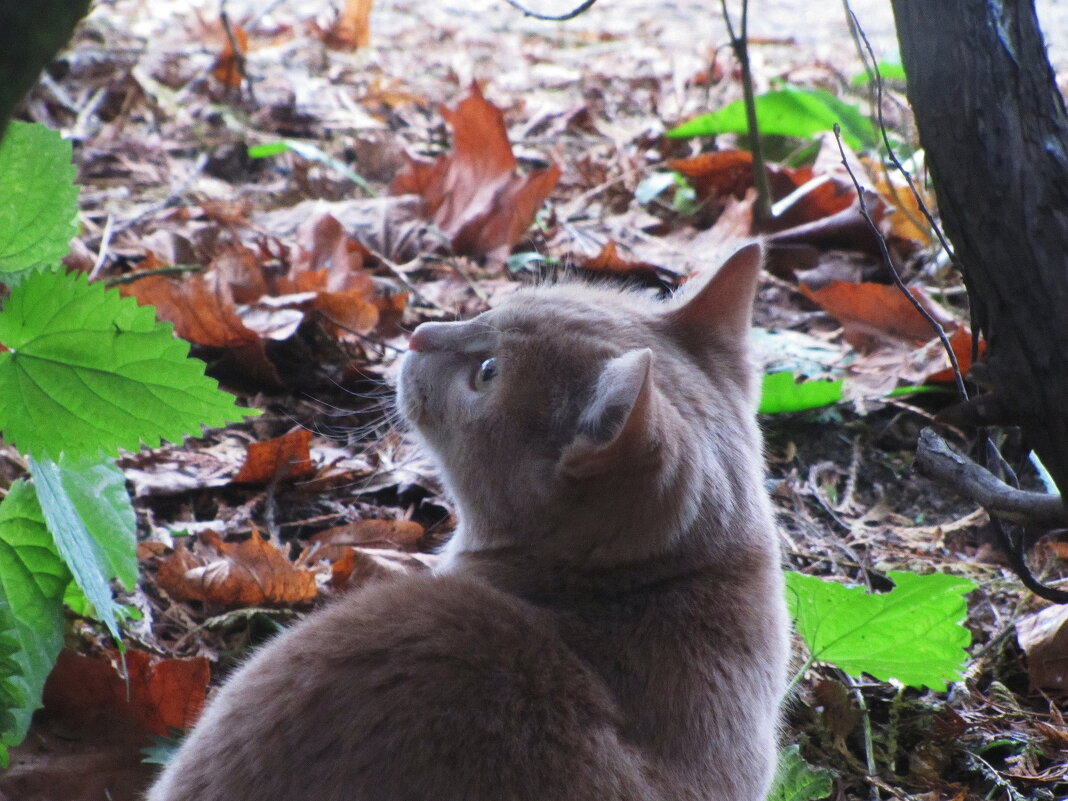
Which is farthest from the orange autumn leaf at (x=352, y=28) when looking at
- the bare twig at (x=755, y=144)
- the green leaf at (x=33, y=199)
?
the green leaf at (x=33, y=199)

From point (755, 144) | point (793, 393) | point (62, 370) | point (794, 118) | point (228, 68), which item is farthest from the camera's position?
point (228, 68)

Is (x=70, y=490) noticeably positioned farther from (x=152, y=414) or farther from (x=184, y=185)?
(x=184, y=185)

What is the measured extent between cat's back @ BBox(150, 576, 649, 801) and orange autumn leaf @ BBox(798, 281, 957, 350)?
208 centimetres

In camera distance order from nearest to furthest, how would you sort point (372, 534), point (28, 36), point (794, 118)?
1. point (28, 36)
2. point (372, 534)
3. point (794, 118)

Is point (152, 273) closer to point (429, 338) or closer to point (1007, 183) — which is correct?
point (429, 338)

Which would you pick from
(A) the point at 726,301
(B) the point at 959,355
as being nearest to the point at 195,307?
(A) the point at 726,301

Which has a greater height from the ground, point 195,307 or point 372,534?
point 195,307

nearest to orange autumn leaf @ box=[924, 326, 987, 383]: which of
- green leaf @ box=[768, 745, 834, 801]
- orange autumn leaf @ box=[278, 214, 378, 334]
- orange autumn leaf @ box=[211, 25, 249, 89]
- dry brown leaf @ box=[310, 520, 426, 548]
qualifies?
green leaf @ box=[768, 745, 834, 801]

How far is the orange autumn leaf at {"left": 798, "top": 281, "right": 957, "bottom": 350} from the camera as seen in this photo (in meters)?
3.41

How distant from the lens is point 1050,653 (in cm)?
238

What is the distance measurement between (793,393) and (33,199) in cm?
212

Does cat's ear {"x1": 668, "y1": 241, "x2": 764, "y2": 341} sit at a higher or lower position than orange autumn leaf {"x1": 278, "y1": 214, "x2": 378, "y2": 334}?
higher

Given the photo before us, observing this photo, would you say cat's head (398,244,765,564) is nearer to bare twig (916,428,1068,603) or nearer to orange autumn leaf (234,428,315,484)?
bare twig (916,428,1068,603)

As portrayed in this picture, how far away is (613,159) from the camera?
530cm
